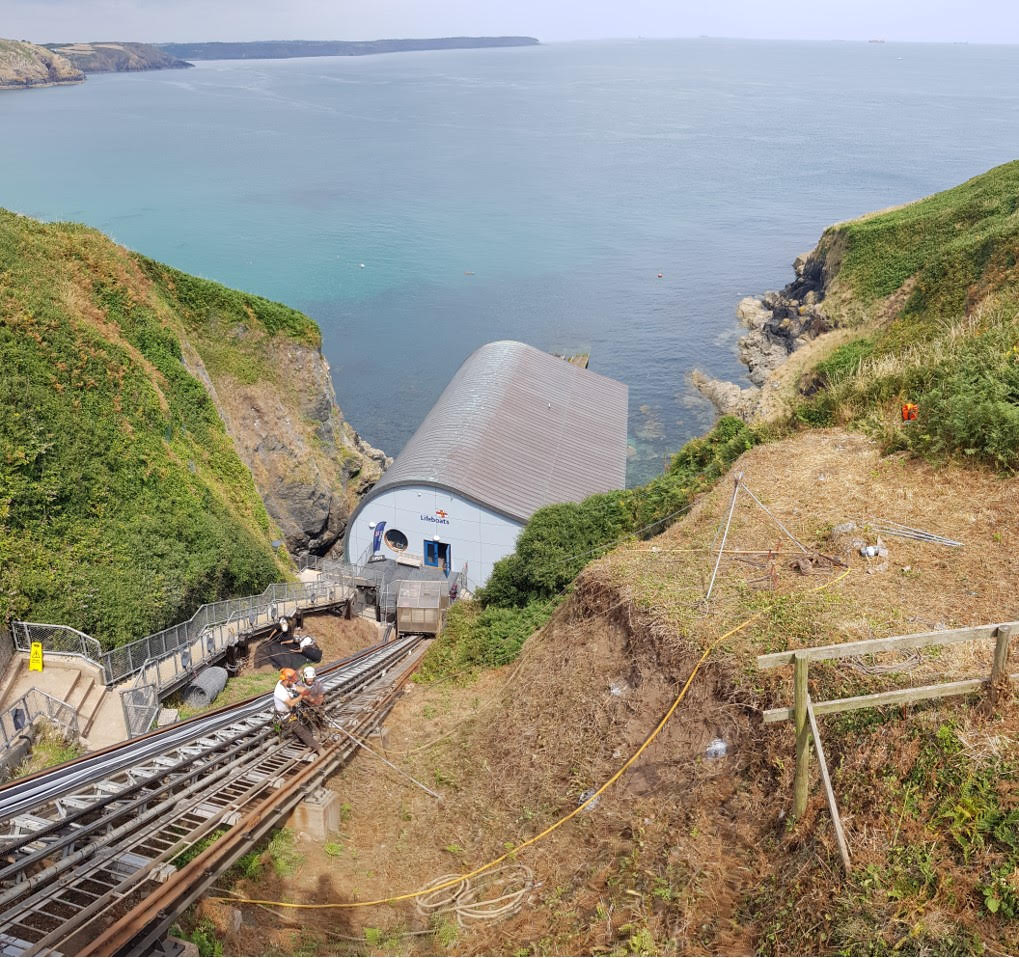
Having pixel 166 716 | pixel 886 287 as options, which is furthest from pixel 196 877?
pixel 886 287

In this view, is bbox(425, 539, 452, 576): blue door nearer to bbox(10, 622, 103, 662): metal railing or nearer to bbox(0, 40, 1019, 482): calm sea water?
bbox(10, 622, 103, 662): metal railing

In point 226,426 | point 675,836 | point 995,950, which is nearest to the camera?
point 995,950

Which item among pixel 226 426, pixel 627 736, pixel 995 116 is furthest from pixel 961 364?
pixel 995 116

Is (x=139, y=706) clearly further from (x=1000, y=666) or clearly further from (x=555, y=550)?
(x=1000, y=666)

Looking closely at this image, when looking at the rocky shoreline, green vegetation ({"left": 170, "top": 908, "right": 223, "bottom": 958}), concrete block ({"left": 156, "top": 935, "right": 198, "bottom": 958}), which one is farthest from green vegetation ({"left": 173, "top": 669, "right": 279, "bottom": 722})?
the rocky shoreline

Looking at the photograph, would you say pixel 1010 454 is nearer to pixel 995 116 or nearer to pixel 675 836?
pixel 675 836

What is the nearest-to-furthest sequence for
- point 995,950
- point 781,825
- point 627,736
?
point 995,950
point 781,825
point 627,736

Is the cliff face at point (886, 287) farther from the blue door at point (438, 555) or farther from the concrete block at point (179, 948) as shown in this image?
the concrete block at point (179, 948)
